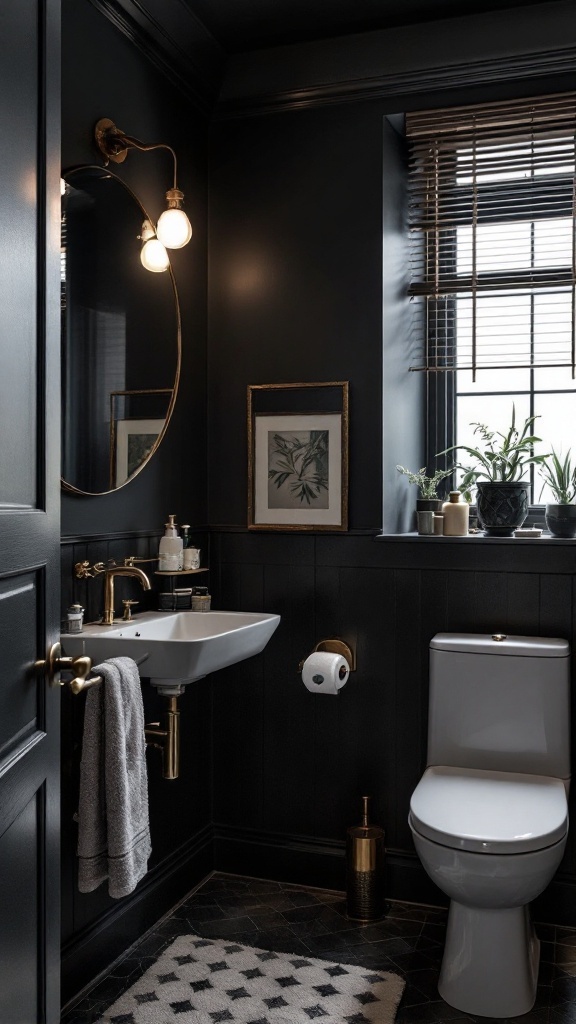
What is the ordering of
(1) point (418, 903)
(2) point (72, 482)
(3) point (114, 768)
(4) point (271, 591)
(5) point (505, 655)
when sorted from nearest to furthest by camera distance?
(3) point (114, 768) < (2) point (72, 482) < (5) point (505, 655) < (1) point (418, 903) < (4) point (271, 591)

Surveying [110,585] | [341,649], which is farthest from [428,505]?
[110,585]

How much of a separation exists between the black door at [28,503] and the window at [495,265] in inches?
67.7

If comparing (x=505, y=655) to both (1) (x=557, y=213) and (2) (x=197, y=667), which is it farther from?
(1) (x=557, y=213)

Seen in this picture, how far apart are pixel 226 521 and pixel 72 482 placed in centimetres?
84

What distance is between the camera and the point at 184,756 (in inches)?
106

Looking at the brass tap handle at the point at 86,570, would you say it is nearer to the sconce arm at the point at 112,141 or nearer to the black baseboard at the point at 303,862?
the sconce arm at the point at 112,141

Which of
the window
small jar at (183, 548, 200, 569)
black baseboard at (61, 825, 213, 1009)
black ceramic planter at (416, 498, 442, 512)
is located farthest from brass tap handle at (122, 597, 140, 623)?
the window

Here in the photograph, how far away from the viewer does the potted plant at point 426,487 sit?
274 centimetres

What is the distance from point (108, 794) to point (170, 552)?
76 cm

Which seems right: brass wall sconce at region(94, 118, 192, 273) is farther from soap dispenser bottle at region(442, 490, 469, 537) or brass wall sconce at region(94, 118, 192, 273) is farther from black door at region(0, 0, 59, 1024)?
soap dispenser bottle at region(442, 490, 469, 537)

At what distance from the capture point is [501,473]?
2.71 m

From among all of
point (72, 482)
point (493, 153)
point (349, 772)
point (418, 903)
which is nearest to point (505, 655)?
point (349, 772)

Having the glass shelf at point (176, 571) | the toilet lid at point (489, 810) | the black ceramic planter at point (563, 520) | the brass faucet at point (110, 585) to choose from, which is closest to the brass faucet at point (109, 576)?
the brass faucet at point (110, 585)

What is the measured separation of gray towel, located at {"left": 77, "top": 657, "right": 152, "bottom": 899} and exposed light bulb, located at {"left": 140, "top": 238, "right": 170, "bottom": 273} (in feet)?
3.69
